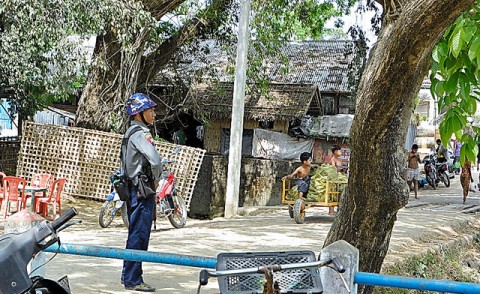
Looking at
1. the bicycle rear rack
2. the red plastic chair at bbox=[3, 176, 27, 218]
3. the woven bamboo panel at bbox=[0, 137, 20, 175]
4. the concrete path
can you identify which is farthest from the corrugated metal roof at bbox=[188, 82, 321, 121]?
the bicycle rear rack

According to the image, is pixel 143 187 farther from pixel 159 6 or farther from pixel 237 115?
pixel 159 6

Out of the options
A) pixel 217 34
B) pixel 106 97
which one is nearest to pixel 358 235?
pixel 106 97

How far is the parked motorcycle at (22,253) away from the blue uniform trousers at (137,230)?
380 cm

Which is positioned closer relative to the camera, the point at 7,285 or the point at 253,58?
the point at 7,285

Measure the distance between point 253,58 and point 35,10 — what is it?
24.8ft

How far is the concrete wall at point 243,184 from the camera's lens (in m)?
15.8

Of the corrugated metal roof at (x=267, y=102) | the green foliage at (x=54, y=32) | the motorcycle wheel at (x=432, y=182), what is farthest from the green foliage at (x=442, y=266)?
the corrugated metal roof at (x=267, y=102)

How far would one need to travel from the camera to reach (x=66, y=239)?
9.84 m

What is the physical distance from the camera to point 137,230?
5.93 metres

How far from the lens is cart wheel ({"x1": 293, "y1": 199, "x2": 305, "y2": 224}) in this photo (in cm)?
1227

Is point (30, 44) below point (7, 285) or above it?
above

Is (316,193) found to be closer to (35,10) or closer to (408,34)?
(35,10)

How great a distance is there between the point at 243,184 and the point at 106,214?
5.52 meters

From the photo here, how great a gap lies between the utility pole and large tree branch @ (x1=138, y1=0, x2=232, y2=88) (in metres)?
2.54
